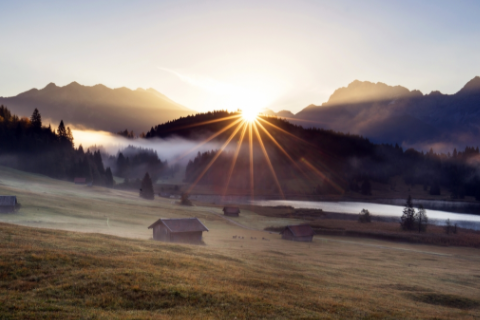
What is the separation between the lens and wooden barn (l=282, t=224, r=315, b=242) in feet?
261

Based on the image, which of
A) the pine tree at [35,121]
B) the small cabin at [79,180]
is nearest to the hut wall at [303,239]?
the small cabin at [79,180]

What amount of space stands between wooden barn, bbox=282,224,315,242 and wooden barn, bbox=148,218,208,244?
2534 centimetres

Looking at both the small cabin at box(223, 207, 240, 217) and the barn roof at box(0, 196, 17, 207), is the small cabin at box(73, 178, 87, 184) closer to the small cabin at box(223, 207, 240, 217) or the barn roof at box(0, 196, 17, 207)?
the small cabin at box(223, 207, 240, 217)

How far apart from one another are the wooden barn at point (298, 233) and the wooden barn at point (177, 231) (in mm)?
25342

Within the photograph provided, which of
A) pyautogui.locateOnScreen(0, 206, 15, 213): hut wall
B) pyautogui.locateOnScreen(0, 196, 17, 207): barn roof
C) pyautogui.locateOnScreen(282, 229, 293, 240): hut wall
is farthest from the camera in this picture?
pyautogui.locateOnScreen(282, 229, 293, 240): hut wall

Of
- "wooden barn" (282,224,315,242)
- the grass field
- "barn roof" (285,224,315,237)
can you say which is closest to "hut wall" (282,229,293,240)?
"wooden barn" (282,224,315,242)

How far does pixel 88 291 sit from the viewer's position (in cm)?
1952

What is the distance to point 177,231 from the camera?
61812mm

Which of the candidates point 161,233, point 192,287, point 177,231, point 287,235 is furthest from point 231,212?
point 192,287

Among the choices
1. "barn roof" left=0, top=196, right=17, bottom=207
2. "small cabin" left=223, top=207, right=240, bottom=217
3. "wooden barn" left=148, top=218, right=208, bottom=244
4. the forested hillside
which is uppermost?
the forested hillside

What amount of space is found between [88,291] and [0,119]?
7310 inches

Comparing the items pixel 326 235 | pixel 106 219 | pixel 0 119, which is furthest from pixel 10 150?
pixel 326 235

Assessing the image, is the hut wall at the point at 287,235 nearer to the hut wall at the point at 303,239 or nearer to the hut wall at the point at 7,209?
the hut wall at the point at 303,239

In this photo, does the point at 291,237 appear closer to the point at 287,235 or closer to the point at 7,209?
the point at 287,235
